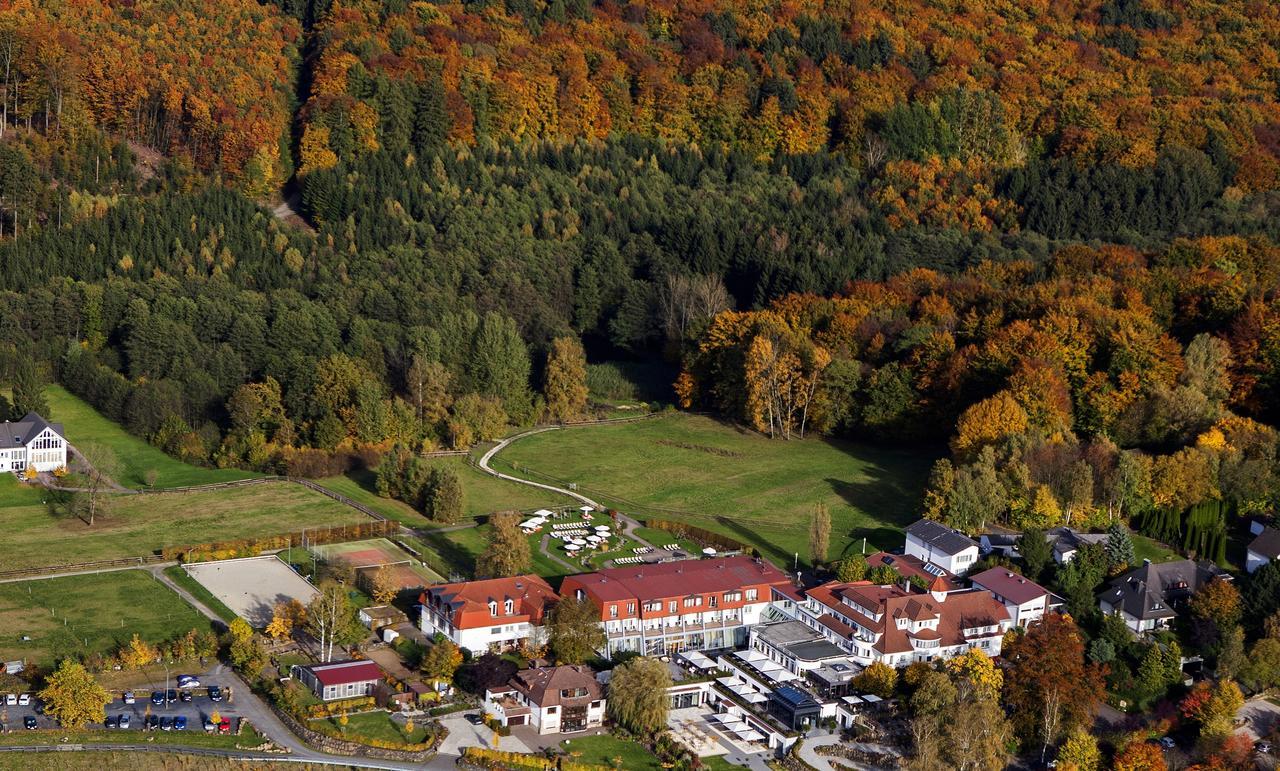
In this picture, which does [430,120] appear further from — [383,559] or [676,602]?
[676,602]

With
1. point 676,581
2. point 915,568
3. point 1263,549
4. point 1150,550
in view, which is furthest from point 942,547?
point 1263,549

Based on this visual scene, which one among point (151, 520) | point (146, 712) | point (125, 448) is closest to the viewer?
point (146, 712)

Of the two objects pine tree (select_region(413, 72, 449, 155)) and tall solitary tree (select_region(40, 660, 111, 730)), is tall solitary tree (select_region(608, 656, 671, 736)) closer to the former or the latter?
tall solitary tree (select_region(40, 660, 111, 730))

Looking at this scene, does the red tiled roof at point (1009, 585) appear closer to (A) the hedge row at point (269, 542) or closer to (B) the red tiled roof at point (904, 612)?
(B) the red tiled roof at point (904, 612)

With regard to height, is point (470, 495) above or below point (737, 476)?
below

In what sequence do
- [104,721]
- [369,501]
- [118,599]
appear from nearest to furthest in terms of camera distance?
1. [104,721]
2. [118,599]
3. [369,501]

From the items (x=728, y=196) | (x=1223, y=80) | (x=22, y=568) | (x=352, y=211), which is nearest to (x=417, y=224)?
(x=352, y=211)

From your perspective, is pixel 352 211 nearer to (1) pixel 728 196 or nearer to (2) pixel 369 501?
(1) pixel 728 196
